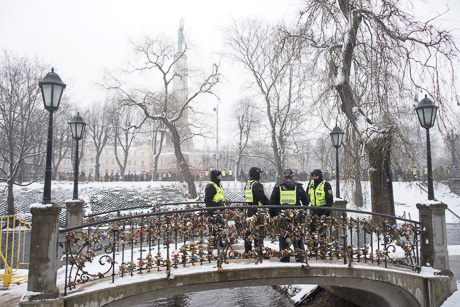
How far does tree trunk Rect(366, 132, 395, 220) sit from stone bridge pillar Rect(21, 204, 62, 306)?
10007mm

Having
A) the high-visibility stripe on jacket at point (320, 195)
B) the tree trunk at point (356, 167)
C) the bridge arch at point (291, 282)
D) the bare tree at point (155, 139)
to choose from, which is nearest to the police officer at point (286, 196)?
the bridge arch at point (291, 282)

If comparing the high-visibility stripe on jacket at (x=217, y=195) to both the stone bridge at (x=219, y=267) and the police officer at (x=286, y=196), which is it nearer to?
the stone bridge at (x=219, y=267)

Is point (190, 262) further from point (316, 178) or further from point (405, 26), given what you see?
point (405, 26)

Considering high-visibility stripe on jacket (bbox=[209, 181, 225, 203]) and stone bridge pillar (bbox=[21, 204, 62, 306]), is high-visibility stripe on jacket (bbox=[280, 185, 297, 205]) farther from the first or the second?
stone bridge pillar (bbox=[21, 204, 62, 306])

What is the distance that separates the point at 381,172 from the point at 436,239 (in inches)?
220

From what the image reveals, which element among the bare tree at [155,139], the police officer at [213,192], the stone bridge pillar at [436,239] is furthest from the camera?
the bare tree at [155,139]

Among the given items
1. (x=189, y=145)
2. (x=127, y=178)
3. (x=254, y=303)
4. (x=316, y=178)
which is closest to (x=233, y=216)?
(x=316, y=178)

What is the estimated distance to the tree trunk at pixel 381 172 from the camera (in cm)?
1158

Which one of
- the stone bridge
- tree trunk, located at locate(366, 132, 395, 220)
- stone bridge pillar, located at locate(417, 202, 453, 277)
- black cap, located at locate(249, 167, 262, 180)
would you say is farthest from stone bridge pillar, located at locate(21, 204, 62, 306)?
tree trunk, located at locate(366, 132, 395, 220)

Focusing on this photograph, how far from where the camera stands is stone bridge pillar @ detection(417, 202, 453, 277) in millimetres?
7359

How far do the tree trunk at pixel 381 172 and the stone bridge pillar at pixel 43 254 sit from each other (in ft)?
32.8

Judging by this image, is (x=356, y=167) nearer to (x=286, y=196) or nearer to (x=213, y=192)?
(x=286, y=196)

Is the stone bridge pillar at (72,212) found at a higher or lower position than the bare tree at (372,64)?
lower

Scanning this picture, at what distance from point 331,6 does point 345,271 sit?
882 centimetres
